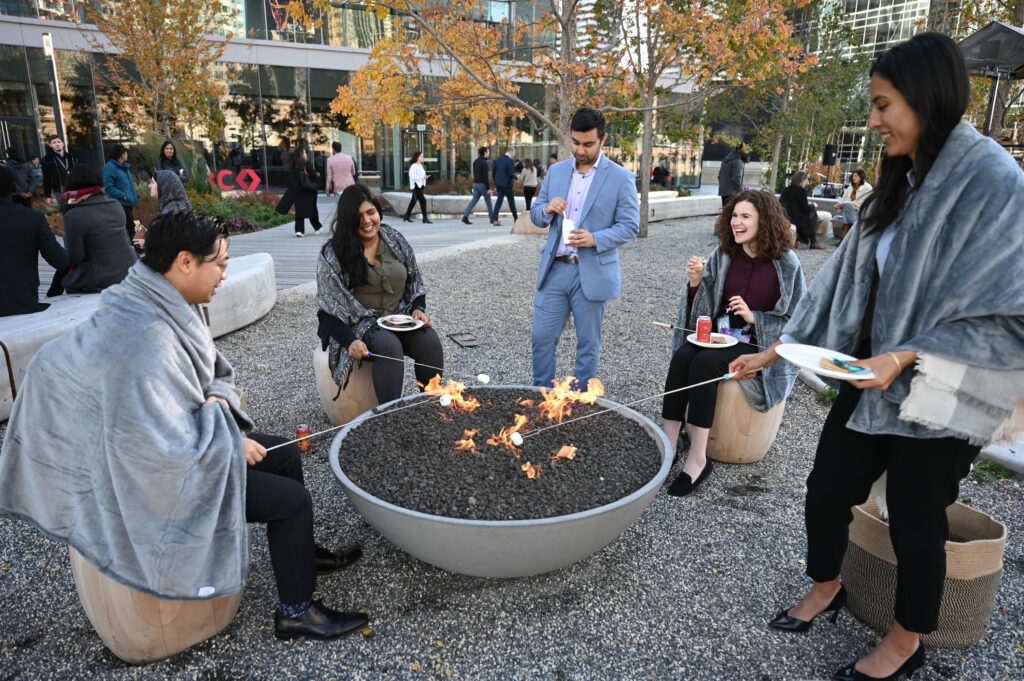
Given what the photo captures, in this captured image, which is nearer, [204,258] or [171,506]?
[171,506]

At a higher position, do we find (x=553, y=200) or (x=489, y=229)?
(x=553, y=200)

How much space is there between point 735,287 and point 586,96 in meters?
7.41

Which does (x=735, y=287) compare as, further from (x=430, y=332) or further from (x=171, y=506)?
(x=171, y=506)

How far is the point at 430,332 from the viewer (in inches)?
166

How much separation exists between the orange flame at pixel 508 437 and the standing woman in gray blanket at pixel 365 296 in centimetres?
112

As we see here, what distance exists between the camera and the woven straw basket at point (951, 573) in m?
2.34

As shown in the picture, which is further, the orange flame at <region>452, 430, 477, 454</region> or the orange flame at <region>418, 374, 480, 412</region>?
the orange flame at <region>418, 374, 480, 412</region>

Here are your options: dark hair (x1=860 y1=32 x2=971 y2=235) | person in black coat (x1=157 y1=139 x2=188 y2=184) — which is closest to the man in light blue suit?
dark hair (x1=860 y1=32 x2=971 y2=235)

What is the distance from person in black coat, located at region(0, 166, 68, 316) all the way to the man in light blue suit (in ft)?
12.3

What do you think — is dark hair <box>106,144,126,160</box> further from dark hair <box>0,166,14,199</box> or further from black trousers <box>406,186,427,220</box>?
black trousers <box>406,186,427,220</box>

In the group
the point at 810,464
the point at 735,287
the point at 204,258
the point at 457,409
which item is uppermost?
the point at 204,258

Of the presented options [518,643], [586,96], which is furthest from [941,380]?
[586,96]

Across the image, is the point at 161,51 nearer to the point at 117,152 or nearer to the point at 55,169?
the point at 55,169

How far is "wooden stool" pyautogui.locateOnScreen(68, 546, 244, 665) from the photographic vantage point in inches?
87.0
